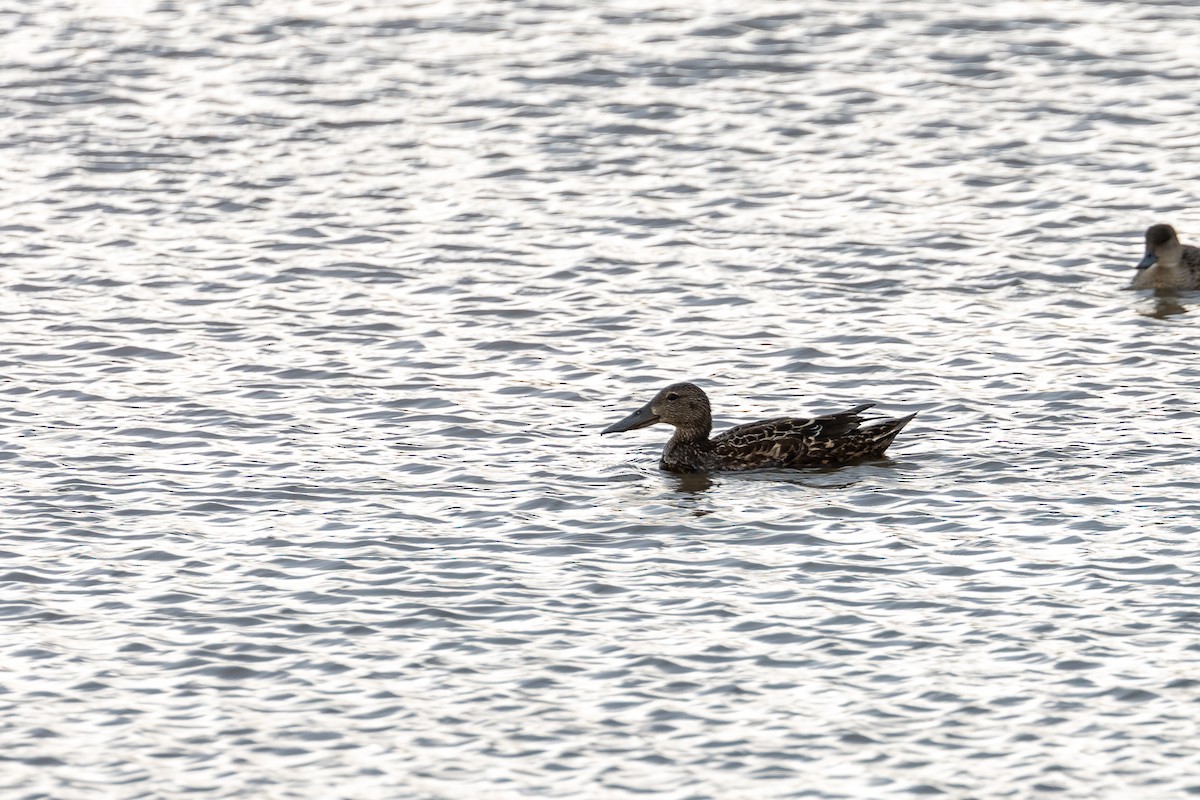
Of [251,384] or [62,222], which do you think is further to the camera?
[62,222]

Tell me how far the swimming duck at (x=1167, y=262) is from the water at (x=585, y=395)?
0.73ft

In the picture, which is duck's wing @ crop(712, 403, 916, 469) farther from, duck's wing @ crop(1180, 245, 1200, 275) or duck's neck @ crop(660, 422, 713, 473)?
duck's wing @ crop(1180, 245, 1200, 275)

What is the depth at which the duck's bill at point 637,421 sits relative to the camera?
1494cm

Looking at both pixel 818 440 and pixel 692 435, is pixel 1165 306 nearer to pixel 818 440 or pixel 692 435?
pixel 818 440

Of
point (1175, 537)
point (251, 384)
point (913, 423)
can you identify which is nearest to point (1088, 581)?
point (1175, 537)

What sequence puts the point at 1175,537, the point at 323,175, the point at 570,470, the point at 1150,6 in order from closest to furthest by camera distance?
the point at 1175,537 → the point at 570,470 → the point at 323,175 → the point at 1150,6

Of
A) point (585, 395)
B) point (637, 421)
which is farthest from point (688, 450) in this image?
point (585, 395)

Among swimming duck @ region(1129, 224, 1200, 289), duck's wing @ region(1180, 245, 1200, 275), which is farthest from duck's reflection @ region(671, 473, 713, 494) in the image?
duck's wing @ region(1180, 245, 1200, 275)

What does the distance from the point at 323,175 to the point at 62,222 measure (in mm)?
2752

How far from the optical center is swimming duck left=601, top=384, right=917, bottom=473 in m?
14.4

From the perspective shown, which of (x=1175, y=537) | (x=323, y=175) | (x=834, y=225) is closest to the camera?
(x=1175, y=537)

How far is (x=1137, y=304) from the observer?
708 inches

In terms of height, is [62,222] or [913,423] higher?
[62,222]

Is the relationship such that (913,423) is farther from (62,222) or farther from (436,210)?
(62,222)
